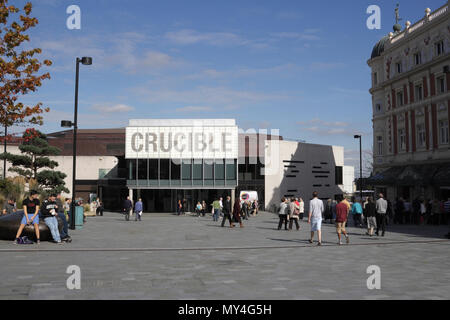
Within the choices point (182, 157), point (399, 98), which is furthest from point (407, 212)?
point (182, 157)

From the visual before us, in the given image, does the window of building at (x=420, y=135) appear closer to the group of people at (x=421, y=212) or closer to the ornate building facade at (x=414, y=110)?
the ornate building facade at (x=414, y=110)

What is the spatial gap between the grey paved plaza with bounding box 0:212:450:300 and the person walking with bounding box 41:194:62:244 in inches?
16.1

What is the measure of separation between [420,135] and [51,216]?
30129 millimetres

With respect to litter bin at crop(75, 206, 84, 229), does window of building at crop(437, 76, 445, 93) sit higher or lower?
higher

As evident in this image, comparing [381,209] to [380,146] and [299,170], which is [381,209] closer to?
[380,146]

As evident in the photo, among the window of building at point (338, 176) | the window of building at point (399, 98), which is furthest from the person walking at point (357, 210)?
the window of building at point (338, 176)

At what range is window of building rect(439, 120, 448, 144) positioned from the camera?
31.6 metres

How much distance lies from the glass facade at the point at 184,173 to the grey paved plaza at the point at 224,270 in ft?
99.2

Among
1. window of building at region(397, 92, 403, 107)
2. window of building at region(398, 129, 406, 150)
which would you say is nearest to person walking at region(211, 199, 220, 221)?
window of building at region(398, 129, 406, 150)

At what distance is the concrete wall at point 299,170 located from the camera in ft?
182

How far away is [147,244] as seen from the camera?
15.0m

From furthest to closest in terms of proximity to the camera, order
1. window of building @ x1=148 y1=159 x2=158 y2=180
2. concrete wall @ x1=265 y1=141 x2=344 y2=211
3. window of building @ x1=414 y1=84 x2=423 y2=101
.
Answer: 1. concrete wall @ x1=265 y1=141 x2=344 y2=211
2. window of building @ x1=148 y1=159 x2=158 y2=180
3. window of building @ x1=414 y1=84 x2=423 y2=101

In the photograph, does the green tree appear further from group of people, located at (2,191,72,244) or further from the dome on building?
the dome on building

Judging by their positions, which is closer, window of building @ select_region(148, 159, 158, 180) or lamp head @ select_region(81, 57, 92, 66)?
lamp head @ select_region(81, 57, 92, 66)
